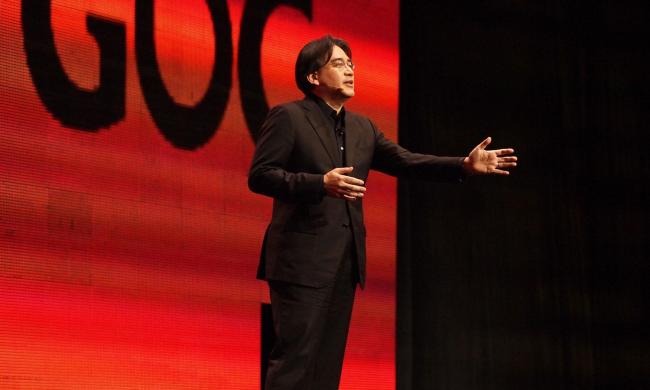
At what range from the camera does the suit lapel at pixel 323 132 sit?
2684 mm

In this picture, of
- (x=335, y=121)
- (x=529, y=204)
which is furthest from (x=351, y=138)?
(x=529, y=204)

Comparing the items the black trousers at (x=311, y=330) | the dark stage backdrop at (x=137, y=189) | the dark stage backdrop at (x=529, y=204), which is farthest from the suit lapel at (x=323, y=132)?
the dark stage backdrop at (x=529, y=204)

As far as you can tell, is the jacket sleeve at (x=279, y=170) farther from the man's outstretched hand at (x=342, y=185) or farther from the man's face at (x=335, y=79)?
the man's face at (x=335, y=79)

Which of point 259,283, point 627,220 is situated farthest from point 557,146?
point 259,283

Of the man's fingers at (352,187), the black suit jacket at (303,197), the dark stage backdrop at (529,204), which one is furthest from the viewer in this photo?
the dark stage backdrop at (529,204)

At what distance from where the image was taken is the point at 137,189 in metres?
3.27

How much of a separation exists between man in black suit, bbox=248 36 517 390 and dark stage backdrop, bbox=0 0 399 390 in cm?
73

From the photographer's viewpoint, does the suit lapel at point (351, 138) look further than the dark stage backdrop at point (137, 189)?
No

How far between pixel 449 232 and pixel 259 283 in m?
1.12

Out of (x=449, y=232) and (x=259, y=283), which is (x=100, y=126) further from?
(x=449, y=232)

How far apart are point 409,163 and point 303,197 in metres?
0.53

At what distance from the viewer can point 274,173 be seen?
252 centimetres

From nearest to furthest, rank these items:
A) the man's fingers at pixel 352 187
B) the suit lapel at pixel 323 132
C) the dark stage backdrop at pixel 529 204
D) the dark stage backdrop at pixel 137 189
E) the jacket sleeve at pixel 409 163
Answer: the man's fingers at pixel 352 187 → the suit lapel at pixel 323 132 → the jacket sleeve at pixel 409 163 → the dark stage backdrop at pixel 137 189 → the dark stage backdrop at pixel 529 204

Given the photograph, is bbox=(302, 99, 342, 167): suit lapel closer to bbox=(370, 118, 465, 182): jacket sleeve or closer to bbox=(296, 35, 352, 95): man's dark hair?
bbox=(296, 35, 352, 95): man's dark hair
